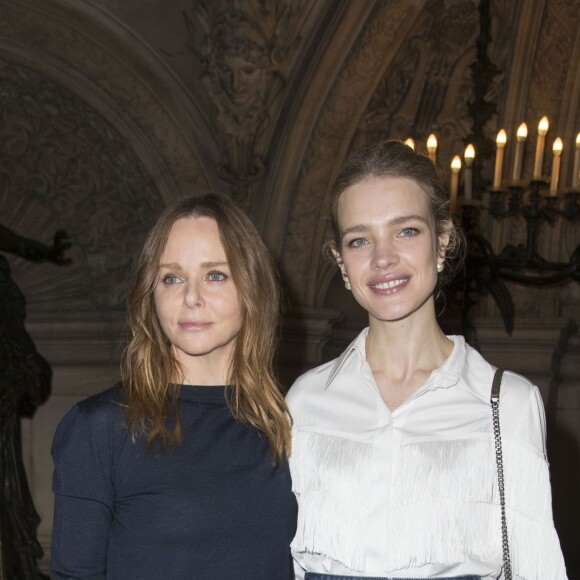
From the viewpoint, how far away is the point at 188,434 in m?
2.08

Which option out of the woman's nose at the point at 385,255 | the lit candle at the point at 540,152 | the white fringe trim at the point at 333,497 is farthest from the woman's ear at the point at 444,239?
the lit candle at the point at 540,152

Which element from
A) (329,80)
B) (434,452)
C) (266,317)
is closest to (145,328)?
(266,317)

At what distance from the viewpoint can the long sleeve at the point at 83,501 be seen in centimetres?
199

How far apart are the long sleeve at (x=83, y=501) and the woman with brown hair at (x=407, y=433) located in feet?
1.22

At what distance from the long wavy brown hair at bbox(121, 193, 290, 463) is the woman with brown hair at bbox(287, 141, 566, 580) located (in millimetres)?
78

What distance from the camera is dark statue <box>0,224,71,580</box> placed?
4.97 meters

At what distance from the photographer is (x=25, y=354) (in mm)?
5090

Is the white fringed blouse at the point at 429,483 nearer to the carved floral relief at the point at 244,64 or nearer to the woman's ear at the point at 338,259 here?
the woman's ear at the point at 338,259

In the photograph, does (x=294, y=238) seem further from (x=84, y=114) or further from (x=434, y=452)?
(x=434, y=452)

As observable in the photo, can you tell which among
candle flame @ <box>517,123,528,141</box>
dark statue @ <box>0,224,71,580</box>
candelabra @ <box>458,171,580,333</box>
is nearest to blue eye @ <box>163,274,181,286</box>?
candelabra @ <box>458,171,580,333</box>

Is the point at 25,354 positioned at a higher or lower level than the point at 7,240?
lower

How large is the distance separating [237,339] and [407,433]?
397 millimetres

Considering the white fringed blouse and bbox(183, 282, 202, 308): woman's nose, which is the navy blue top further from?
bbox(183, 282, 202, 308): woman's nose

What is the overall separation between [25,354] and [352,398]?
3220mm
